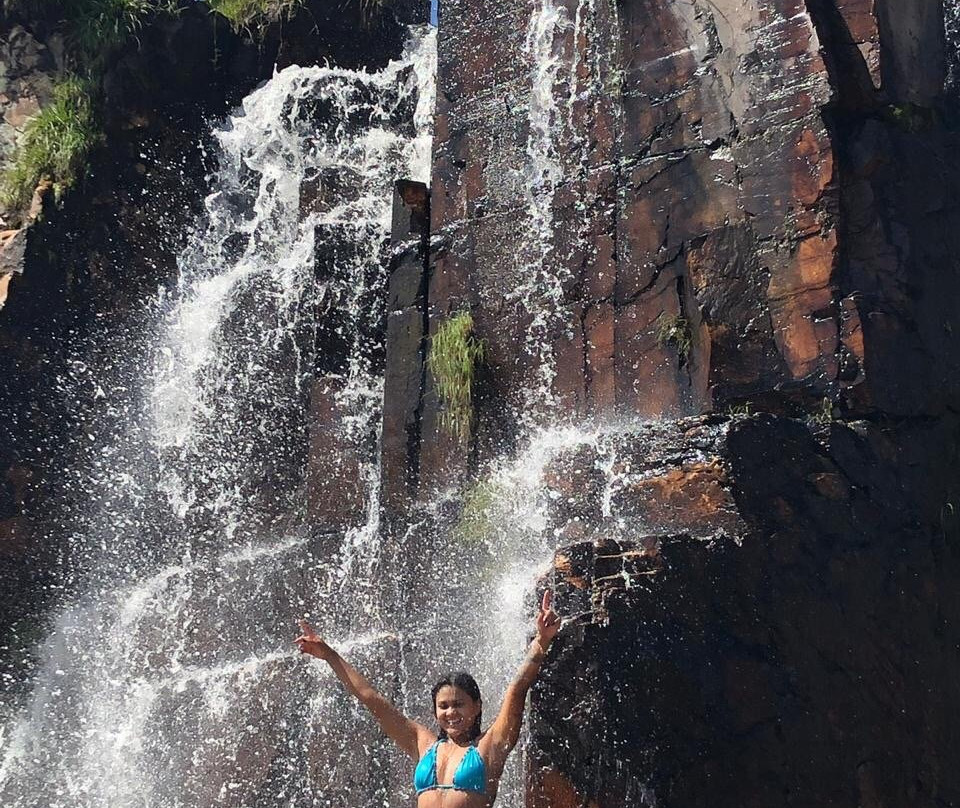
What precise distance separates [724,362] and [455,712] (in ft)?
9.50

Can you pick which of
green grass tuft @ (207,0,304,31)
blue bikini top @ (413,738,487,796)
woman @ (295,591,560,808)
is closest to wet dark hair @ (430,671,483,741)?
woman @ (295,591,560,808)

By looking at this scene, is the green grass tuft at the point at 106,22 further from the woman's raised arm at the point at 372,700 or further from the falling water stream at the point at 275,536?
the woman's raised arm at the point at 372,700

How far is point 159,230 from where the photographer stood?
11.0m

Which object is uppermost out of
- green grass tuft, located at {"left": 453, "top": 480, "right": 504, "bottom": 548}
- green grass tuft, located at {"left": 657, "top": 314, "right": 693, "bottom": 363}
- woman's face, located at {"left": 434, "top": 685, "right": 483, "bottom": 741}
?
green grass tuft, located at {"left": 657, "top": 314, "right": 693, "bottom": 363}

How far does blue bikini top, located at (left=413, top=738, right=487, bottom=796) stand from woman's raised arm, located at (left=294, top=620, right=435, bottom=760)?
0.56ft

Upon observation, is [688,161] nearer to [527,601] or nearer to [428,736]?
[527,601]

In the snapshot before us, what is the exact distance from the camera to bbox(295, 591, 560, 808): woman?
396 centimetres

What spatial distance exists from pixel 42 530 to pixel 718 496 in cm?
630

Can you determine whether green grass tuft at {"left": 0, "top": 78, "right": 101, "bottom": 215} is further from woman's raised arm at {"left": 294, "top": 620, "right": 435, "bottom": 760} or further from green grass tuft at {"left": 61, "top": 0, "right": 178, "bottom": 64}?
woman's raised arm at {"left": 294, "top": 620, "right": 435, "bottom": 760}

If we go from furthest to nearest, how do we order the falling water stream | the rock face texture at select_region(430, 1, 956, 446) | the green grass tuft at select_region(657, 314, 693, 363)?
the green grass tuft at select_region(657, 314, 693, 363) < the rock face texture at select_region(430, 1, 956, 446) < the falling water stream

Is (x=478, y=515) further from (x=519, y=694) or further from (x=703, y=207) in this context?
(x=519, y=694)

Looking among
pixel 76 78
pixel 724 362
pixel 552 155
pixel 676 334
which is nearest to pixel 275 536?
pixel 552 155

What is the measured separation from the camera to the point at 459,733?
4117 mm

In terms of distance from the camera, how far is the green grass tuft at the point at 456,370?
7.19m
